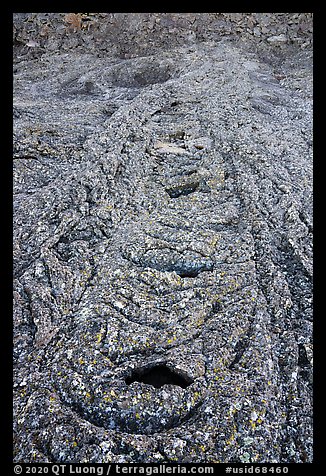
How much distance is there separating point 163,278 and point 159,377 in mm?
1887

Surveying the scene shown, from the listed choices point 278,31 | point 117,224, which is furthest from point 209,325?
point 278,31

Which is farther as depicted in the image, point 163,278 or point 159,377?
point 163,278

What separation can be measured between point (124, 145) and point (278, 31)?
17883 millimetres

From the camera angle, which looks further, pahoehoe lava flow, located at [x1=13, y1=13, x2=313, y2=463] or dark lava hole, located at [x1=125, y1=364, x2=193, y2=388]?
dark lava hole, located at [x1=125, y1=364, x2=193, y2=388]

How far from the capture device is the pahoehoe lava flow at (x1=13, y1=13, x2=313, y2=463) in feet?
14.6

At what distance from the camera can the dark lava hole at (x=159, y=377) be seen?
498cm

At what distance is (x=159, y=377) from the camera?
5.07 m

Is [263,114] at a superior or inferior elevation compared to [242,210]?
superior

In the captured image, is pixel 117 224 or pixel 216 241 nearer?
pixel 216 241

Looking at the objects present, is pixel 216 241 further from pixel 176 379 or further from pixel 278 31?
pixel 278 31

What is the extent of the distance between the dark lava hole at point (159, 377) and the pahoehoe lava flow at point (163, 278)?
0.7 inches

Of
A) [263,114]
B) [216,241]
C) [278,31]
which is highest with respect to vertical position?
[278,31]

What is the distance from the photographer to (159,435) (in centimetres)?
433

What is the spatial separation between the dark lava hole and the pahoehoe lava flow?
0.02 metres
